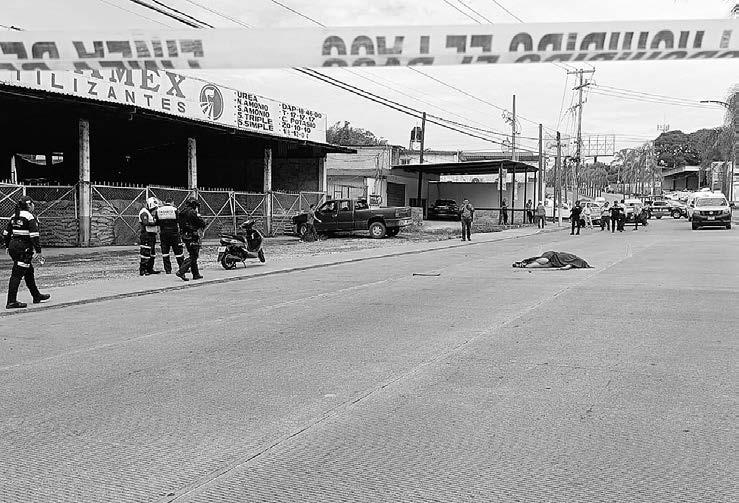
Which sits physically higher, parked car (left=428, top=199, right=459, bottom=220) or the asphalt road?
parked car (left=428, top=199, right=459, bottom=220)

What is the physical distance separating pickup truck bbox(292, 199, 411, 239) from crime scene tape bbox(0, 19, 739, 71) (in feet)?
79.5

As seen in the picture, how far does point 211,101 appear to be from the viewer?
32500mm

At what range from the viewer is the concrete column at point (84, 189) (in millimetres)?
25297

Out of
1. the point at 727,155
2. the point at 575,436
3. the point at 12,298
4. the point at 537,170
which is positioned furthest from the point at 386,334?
the point at 727,155

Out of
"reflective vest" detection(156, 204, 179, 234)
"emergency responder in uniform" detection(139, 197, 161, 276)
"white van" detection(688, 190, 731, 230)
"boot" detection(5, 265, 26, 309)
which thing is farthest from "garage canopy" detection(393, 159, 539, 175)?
"boot" detection(5, 265, 26, 309)

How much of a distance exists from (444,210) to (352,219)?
22.3 meters

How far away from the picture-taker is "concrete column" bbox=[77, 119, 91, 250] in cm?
2530

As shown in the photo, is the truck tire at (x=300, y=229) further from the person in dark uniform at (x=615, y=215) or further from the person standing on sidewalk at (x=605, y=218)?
the person standing on sidewalk at (x=605, y=218)

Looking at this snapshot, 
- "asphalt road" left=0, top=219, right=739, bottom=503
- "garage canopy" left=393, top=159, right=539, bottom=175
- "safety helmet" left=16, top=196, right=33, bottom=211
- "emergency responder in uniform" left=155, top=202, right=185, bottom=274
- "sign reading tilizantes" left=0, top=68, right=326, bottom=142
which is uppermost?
"sign reading tilizantes" left=0, top=68, right=326, bottom=142

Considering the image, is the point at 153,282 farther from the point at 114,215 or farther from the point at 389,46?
the point at 114,215

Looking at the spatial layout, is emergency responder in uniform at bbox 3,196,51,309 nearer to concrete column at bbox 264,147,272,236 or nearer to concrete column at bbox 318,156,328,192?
concrete column at bbox 264,147,272,236

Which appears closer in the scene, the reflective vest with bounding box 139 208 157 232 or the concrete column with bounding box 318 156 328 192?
the reflective vest with bounding box 139 208 157 232

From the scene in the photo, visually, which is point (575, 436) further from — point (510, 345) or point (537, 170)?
point (537, 170)

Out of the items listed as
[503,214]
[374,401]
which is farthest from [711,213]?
[374,401]
